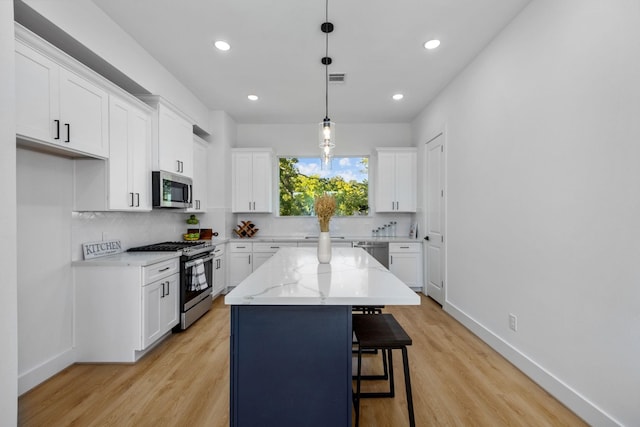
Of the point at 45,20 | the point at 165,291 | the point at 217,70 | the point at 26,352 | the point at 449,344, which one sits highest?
the point at 217,70

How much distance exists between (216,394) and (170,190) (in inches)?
86.6

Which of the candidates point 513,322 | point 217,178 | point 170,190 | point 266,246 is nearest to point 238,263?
point 266,246

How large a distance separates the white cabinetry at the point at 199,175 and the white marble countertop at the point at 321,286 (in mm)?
2464

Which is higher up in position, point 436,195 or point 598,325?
point 436,195

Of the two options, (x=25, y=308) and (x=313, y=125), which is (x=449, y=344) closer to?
(x=25, y=308)

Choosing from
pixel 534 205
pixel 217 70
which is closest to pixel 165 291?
pixel 217 70

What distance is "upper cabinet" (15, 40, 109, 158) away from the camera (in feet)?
6.00

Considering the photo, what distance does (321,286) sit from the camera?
62.6 inches

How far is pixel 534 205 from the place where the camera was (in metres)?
2.29

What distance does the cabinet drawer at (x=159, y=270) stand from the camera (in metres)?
2.60

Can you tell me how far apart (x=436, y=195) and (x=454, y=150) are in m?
0.79

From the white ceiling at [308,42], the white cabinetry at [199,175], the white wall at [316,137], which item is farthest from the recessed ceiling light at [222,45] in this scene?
the white wall at [316,137]

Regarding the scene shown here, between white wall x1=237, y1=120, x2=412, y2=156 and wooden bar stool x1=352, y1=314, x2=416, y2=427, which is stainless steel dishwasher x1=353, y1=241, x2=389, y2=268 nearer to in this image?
white wall x1=237, y1=120, x2=412, y2=156

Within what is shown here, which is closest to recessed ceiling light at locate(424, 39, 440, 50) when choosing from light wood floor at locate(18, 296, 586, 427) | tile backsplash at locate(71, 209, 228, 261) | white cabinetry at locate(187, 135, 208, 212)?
light wood floor at locate(18, 296, 586, 427)
